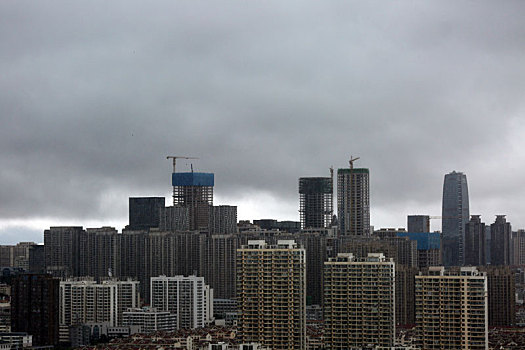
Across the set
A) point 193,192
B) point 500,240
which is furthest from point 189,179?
point 500,240

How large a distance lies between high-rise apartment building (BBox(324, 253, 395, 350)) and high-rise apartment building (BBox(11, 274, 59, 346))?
2615 centimetres

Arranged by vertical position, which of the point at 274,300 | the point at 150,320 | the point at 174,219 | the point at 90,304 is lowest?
the point at 150,320

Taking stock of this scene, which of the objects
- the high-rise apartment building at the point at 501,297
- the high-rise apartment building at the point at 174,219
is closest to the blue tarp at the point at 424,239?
the high-rise apartment building at the point at 174,219

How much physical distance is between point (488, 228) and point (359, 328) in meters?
79.3

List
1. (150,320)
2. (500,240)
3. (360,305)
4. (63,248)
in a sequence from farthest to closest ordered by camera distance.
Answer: (500,240), (63,248), (150,320), (360,305)

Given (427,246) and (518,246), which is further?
(518,246)

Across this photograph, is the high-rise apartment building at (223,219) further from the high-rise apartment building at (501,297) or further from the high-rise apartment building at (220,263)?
the high-rise apartment building at (501,297)

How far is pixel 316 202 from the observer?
134500mm

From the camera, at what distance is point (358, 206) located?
439 ft

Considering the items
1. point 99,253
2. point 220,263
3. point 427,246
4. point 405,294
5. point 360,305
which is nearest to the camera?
point 360,305

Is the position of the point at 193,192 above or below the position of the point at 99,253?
above

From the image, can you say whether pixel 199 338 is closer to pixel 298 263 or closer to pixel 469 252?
pixel 298 263

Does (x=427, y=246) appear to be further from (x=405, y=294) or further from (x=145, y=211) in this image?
(x=405, y=294)

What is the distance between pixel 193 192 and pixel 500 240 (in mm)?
34534
